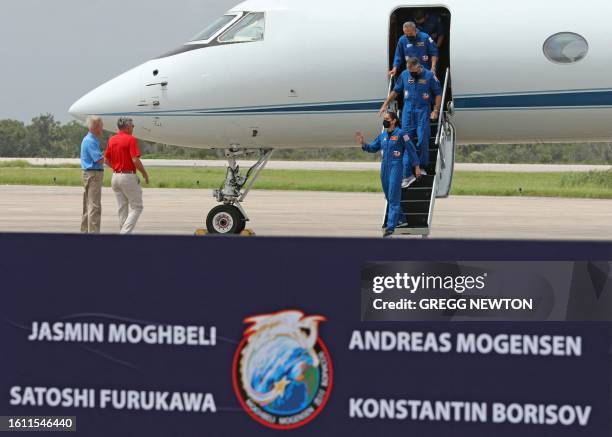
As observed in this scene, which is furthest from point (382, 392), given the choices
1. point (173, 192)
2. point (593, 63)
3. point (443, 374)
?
point (173, 192)

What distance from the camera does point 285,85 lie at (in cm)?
1708

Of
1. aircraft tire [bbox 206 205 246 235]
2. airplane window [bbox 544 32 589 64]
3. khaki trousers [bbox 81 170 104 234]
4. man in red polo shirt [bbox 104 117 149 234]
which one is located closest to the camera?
airplane window [bbox 544 32 589 64]

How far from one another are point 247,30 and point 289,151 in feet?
240

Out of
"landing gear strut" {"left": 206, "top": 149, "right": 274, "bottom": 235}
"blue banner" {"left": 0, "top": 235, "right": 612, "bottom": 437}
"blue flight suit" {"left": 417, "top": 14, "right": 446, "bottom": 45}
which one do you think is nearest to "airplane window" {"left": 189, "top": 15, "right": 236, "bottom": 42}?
"landing gear strut" {"left": 206, "top": 149, "right": 274, "bottom": 235}

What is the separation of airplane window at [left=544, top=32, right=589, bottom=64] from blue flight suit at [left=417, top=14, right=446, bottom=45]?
5.85 feet

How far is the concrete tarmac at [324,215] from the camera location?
68.3 feet

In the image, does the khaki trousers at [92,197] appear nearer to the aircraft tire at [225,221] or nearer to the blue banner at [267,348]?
the aircraft tire at [225,221]

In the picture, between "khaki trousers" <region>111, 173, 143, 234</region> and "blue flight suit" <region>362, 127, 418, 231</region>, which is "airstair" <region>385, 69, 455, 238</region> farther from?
"khaki trousers" <region>111, 173, 143, 234</region>

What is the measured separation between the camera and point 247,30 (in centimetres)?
1752

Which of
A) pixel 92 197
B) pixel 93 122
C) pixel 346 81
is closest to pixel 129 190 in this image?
pixel 92 197

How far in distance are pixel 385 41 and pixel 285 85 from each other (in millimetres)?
1747

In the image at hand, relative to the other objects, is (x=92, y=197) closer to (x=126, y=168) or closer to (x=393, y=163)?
(x=126, y=168)

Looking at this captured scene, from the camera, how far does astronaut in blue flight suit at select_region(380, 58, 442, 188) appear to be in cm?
1557

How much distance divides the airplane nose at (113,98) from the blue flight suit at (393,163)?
172 inches
